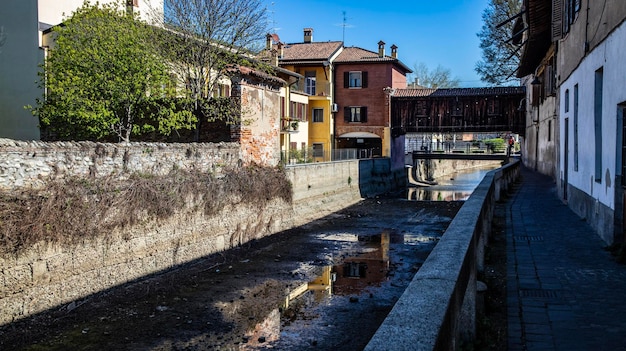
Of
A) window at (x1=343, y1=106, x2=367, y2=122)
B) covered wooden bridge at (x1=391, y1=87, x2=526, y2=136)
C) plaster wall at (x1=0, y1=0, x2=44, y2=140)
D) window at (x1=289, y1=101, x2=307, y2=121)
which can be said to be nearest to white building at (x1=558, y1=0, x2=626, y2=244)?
plaster wall at (x1=0, y1=0, x2=44, y2=140)

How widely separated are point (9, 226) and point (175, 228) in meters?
4.90

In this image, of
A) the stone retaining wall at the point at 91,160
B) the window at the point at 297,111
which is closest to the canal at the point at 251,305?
the stone retaining wall at the point at 91,160

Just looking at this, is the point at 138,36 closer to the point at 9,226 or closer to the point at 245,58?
the point at 245,58

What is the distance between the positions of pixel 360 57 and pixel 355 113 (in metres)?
4.57

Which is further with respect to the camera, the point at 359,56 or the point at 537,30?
the point at 359,56

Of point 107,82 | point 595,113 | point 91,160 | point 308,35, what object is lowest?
point 91,160

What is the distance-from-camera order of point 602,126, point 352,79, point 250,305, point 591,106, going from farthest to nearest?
point 352,79 < point 591,106 < point 250,305 < point 602,126

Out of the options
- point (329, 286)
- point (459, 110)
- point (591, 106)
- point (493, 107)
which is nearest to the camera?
point (591, 106)

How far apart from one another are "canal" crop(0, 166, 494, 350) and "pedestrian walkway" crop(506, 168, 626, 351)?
9.32 ft

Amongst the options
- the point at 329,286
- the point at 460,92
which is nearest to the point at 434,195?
the point at 460,92

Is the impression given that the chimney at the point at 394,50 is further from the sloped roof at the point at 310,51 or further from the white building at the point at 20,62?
the white building at the point at 20,62

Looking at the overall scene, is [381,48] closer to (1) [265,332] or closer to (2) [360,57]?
(2) [360,57]

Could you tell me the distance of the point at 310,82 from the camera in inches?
1656

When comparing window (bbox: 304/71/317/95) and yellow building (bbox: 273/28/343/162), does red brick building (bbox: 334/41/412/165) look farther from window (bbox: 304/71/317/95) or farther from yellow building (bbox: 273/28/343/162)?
window (bbox: 304/71/317/95)
